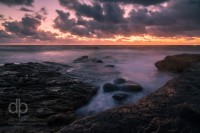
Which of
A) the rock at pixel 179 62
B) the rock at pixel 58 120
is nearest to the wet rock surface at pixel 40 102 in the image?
the rock at pixel 58 120

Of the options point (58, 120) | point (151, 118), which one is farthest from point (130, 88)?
point (151, 118)

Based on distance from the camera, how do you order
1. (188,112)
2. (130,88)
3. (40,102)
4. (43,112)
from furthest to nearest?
1. (130,88)
2. (40,102)
3. (43,112)
4. (188,112)

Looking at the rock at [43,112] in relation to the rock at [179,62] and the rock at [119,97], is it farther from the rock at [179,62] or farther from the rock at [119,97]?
the rock at [179,62]

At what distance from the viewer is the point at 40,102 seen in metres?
8.24

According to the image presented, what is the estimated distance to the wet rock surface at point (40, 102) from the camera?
19.9ft

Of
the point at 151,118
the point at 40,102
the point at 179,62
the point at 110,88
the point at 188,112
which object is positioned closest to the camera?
the point at 151,118

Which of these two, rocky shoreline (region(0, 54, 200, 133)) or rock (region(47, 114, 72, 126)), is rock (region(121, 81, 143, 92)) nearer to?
rocky shoreline (region(0, 54, 200, 133))

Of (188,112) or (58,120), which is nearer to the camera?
(188,112)

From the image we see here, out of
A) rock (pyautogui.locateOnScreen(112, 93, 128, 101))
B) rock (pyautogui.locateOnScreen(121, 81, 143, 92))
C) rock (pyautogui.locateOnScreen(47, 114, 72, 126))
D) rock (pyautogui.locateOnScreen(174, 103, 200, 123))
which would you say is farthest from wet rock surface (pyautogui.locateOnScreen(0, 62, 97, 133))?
rock (pyautogui.locateOnScreen(174, 103, 200, 123))

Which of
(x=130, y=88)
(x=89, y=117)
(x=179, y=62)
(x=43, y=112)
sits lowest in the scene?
(x=43, y=112)

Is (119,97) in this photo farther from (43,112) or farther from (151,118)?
(151,118)

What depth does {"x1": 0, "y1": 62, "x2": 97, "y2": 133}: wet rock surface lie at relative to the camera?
608 cm

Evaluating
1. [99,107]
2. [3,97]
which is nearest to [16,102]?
[3,97]

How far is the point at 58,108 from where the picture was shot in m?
7.57
